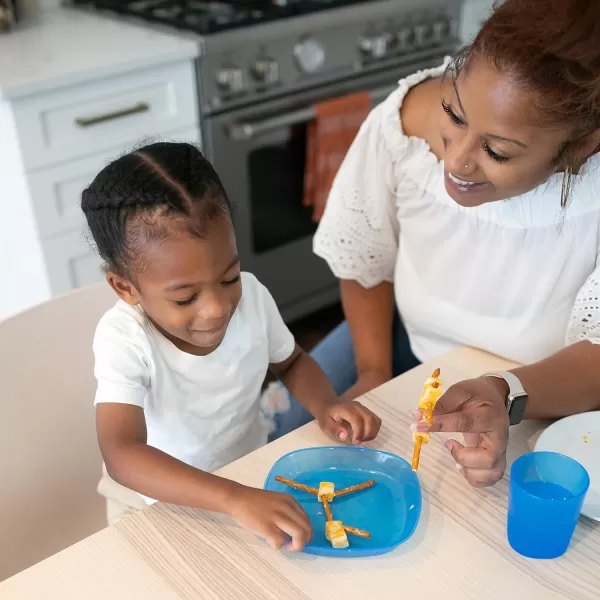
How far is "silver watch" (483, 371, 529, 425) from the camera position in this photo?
0.90 m

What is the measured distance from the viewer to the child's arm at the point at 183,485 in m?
0.76

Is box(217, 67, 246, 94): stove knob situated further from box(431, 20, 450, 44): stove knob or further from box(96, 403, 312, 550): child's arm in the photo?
box(96, 403, 312, 550): child's arm

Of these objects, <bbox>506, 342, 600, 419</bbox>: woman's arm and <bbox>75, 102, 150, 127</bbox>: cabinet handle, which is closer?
<bbox>506, 342, 600, 419</bbox>: woman's arm

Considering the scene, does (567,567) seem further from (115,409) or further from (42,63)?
(42,63)

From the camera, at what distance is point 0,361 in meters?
0.99

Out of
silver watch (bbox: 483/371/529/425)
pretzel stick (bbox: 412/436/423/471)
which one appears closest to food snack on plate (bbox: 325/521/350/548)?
pretzel stick (bbox: 412/436/423/471)

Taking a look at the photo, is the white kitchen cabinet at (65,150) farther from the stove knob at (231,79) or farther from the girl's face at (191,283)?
the girl's face at (191,283)

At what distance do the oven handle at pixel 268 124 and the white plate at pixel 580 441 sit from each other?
130 cm

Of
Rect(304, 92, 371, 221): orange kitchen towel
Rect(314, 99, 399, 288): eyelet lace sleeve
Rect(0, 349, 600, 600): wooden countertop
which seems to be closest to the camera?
Rect(0, 349, 600, 600): wooden countertop

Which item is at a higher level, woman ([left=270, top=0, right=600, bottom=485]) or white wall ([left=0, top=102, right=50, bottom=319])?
woman ([left=270, top=0, right=600, bottom=485])

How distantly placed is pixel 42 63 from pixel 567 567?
4.98ft

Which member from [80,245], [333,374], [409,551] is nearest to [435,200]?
[333,374]

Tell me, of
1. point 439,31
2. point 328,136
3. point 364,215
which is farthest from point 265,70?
point 364,215

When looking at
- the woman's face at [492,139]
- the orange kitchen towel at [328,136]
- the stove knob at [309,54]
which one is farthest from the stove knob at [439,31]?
the woman's face at [492,139]
